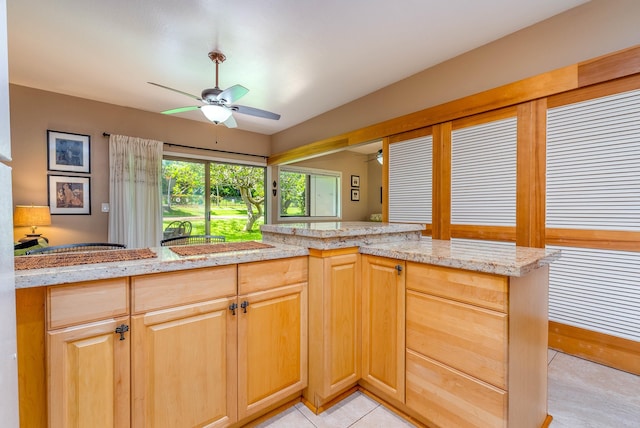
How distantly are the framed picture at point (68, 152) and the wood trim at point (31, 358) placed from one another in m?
3.83

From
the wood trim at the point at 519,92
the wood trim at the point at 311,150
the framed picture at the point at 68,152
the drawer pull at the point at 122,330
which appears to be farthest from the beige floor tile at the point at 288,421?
the framed picture at the point at 68,152

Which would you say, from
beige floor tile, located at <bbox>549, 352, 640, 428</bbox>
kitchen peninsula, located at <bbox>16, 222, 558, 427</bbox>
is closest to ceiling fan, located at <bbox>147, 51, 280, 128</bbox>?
kitchen peninsula, located at <bbox>16, 222, 558, 427</bbox>

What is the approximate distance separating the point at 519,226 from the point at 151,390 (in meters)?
2.87

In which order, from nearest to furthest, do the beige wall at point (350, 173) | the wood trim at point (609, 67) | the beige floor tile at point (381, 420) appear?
the beige floor tile at point (381, 420) → the wood trim at point (609, 67) → the beige wall at point (350, 173)

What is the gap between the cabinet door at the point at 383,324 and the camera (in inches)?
58.3

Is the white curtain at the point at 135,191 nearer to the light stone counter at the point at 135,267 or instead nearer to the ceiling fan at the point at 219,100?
the ceiling fan at the point at 219,100

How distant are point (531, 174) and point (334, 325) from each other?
7.05 ft

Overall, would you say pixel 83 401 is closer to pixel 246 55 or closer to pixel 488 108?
pixel 246 55

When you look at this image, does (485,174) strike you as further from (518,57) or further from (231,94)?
(231,94)

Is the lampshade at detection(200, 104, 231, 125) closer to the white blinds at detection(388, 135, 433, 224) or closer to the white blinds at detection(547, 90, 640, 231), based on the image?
the white blinds at detection(388, 135, 433, 224)

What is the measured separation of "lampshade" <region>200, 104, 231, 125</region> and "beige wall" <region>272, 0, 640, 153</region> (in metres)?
1.95

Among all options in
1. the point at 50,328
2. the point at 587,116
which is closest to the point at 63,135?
the point at 50,328

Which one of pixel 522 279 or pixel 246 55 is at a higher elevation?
pixel 246 55

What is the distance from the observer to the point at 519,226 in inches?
94.7
